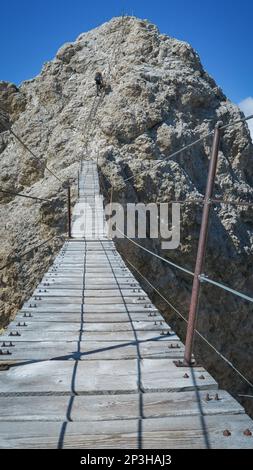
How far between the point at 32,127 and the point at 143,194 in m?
9.48

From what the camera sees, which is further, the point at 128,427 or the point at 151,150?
the point at 151,150

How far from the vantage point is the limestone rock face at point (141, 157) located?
42.6 ft

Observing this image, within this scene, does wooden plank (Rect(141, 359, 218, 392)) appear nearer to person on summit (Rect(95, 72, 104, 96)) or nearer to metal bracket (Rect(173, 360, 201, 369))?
metal bracket (Rect(173, 360, 201, 369))

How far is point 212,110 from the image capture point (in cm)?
1931

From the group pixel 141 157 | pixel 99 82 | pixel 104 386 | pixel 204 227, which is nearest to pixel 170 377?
pixel 104 386

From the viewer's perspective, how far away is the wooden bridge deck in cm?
189

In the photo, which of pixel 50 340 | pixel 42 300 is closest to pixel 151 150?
pixel 42 300

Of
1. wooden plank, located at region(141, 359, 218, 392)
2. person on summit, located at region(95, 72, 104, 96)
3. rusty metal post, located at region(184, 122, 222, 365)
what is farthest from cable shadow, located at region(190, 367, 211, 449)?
person on summit, located at region(95, 72, 104, 96)

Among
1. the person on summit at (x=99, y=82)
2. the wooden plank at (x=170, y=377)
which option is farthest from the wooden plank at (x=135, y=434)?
the person on summit at (x=99, y=82)

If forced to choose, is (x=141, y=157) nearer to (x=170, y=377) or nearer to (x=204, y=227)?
(x=204, y=227)

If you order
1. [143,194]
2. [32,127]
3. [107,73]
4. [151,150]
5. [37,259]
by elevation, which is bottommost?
[37,259]

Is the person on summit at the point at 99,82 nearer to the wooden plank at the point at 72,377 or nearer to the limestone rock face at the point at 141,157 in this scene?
the limestone rock face at the point at 141,157

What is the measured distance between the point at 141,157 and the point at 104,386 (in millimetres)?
13916

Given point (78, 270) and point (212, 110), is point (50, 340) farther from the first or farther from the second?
point (212, 110)
